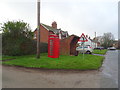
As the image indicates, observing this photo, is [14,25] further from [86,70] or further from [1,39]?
[86,70]

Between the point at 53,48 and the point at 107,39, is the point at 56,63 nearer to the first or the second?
the point at 53,48

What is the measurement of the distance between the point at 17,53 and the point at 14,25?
3.80m

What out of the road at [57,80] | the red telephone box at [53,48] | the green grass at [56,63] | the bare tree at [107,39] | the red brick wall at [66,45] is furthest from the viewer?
the bare tree at [107,39]

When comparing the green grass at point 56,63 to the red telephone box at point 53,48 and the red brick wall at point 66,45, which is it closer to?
the red telephone box at point 53,48

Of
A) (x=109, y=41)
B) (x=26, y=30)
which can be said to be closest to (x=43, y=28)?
(x=26, y=30)

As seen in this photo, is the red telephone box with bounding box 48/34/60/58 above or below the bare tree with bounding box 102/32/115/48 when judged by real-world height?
below

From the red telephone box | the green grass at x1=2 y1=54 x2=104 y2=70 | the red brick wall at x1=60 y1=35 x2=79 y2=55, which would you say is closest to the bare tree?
the red brick wall at x1=60 y1=35 x2=79 y2=55

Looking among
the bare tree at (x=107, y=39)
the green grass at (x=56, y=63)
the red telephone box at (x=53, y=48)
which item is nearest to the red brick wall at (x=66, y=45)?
the red telephone box at (x=53, y=48)

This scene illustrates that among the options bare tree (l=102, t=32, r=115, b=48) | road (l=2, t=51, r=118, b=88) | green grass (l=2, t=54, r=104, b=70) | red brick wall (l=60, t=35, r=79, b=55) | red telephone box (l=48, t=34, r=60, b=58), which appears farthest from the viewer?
bare tree (l=102, t=32, r=115, b=48)

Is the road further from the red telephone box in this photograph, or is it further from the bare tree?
the bare tree

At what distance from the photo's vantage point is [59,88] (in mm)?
3518

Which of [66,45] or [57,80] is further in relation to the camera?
[66,45]

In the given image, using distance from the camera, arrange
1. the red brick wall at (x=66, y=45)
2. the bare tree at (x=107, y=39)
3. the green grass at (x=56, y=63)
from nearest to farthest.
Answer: the green grass at (x=56, y=63) → the red brick wall at (x=66, y=45) → the bare tree at (x=107, y=39)

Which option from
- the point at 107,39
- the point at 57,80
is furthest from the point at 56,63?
the point at 107,39
